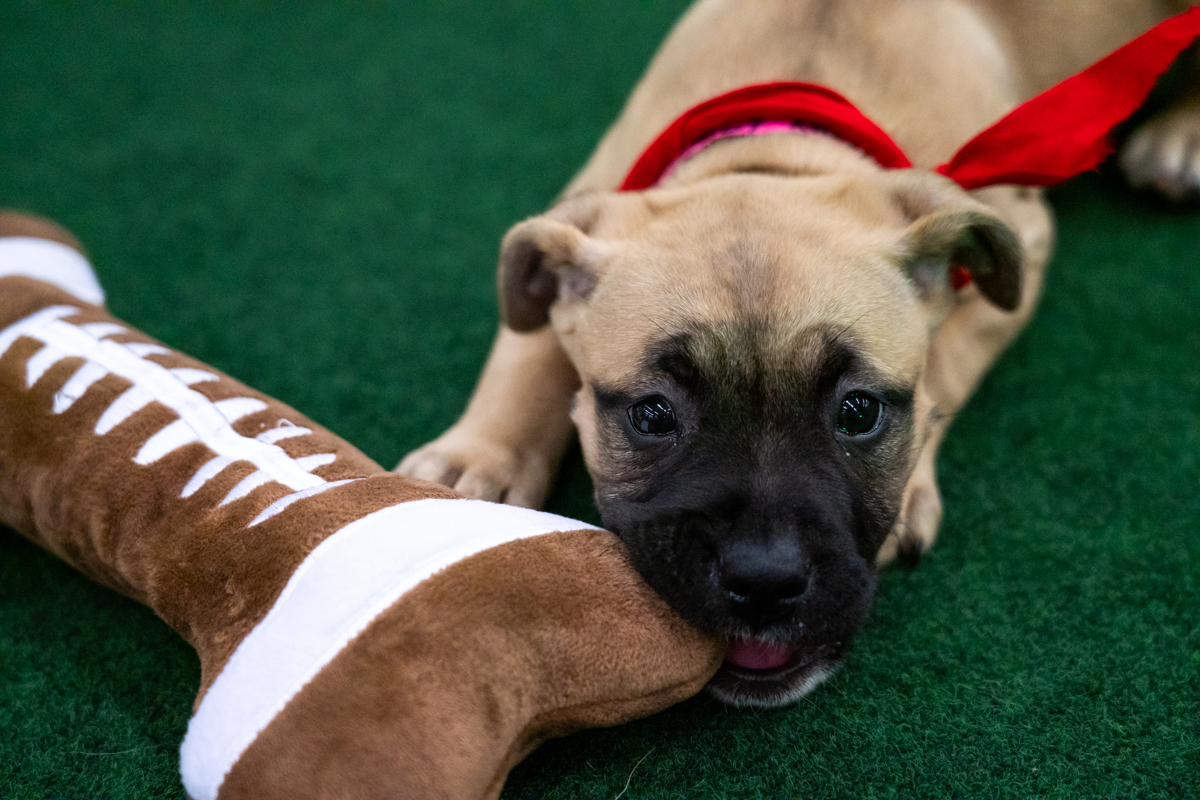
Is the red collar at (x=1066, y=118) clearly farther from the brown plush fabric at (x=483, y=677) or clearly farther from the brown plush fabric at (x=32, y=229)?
the brown plush fabric at (x=32, y=229)

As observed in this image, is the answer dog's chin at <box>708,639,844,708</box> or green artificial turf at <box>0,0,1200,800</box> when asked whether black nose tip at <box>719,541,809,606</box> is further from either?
green artificial turf at <box>0,0,1200,800</box>

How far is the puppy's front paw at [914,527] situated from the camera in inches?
90.4

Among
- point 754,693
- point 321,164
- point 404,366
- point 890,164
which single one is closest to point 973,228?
point 890,164

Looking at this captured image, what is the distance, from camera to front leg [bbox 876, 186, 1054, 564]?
2332mm

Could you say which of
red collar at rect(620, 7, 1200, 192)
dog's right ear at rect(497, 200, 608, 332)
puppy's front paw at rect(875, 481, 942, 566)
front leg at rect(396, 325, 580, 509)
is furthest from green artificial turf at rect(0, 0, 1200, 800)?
red collar at rect(620, 7, 1200, 192)

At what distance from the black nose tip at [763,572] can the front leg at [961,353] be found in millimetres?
628

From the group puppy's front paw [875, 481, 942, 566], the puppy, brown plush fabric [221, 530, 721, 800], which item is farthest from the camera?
puppy's front paw [875, 481, 942, 566]

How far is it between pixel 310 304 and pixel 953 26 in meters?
2.60

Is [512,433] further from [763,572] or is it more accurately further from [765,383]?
[763,572]

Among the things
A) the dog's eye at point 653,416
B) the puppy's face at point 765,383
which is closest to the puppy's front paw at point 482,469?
the puppy's face at point 765,383

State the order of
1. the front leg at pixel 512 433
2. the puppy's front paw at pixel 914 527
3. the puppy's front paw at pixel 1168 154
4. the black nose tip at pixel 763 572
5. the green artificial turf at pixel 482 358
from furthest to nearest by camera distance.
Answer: the puppy's front paw at pixel 1168 154 → the front leg at pixel 512 433 → the puppy's front paw at pixel 914 527 → the green artificial turf at pixel 482 358 → the black nose tip at pixel 763 572

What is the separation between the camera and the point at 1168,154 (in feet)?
11.8

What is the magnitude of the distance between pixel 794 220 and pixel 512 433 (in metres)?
0.99

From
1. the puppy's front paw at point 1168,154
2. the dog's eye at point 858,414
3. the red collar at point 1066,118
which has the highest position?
the red collar at point 1066,118
